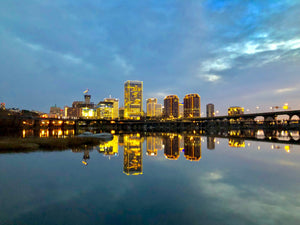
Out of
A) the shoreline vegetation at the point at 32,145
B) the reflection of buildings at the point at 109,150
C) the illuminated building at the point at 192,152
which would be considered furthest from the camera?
the shoreline vegetation at the point at 32,145

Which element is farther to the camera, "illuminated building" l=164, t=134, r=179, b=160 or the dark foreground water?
"illuminated building" l=164, t=134, r=179, b=160

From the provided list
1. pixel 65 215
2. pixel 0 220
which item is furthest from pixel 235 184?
pixel 0 220

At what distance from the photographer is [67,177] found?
1861cm

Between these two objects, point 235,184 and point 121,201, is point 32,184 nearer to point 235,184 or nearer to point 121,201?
point 121,201

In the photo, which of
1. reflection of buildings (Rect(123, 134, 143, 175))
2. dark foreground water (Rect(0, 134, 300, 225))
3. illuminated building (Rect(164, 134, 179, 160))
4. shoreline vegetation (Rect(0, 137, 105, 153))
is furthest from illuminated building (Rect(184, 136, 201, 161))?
shoreline vegetation (Rect(0, 137, 105, 153))

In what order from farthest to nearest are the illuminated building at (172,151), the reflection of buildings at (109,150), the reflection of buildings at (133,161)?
the reflection of buildings at (109,150) < the illuminated building at (172,151) < the reflection of buildings at (133,161)

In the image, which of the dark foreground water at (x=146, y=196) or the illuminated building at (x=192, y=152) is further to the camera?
the illuminated building at (x=192, y=152)

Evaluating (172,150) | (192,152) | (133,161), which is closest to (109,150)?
(133,161)

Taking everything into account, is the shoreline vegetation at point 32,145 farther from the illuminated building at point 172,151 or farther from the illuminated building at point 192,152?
the illuminated building at point 192,152

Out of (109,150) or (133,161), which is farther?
(109,150)

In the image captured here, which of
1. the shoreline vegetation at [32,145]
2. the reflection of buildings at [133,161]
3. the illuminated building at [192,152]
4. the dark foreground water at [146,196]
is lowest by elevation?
the illuminated building at [192,152]

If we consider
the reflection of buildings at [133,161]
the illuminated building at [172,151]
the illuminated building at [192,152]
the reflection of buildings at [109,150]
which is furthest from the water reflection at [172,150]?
the reflection of buildings at [109,150]

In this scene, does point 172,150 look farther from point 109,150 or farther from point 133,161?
point 133,161

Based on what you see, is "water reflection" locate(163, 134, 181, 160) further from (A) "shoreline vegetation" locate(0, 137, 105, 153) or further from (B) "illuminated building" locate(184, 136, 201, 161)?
(A) "shoreline vegetation" locate(0, 137, 105, 153)
